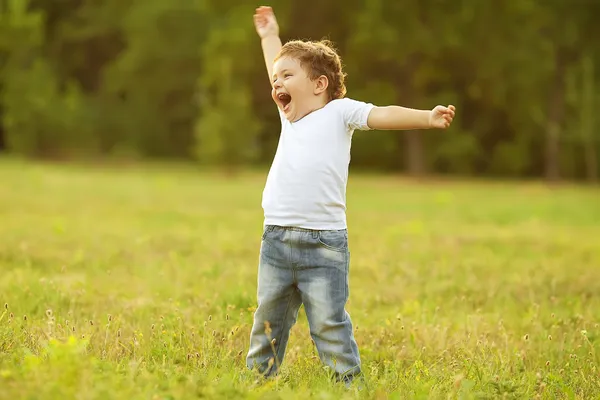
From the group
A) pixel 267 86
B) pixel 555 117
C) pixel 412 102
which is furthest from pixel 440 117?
pixel 267 86

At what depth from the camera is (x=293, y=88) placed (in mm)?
4258

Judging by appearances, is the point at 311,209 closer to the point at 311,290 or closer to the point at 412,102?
the point at 311,290

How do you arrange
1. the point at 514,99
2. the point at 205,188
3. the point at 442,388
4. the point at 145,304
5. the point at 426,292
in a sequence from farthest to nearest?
1. the point at 514,99
2. the point at 205,188
3. the point at 426,292
4. the point at 145,304
5. the point at 442,388

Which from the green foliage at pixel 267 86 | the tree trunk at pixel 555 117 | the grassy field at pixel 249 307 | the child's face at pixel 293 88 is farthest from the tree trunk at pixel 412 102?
the child's face at pixel 293 88

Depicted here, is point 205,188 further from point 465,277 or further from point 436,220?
point 465,277

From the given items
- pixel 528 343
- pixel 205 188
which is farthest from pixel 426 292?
pixel 205 188

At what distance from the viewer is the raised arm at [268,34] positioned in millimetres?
4934

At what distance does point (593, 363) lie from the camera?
15.8ft

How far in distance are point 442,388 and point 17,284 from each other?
346 centimetres

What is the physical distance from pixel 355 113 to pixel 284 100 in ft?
1.36

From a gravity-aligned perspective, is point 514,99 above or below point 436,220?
above

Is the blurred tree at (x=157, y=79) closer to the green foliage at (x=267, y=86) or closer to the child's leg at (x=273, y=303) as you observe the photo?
the green foliage at (x=267, y=86)

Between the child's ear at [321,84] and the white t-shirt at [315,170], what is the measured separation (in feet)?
0.29

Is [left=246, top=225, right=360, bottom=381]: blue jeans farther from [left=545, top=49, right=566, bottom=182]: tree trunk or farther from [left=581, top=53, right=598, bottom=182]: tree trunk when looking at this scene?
[left=545, top=49, right=566, bottom=182]: tree trunk
